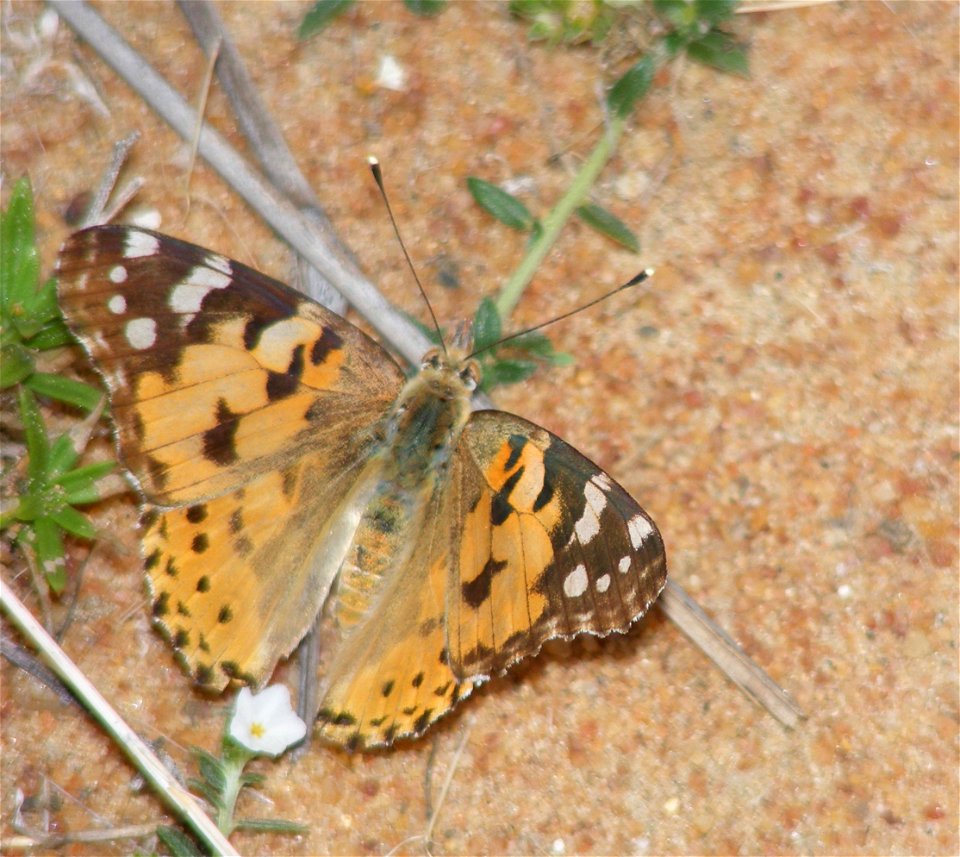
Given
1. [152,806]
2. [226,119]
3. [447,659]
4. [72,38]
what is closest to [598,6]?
[226,119]

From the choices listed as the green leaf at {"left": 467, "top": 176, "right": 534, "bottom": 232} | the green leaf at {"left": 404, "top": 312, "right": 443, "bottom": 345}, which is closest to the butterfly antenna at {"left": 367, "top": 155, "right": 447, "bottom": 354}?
the green leaf at {"left": 404, "top": 312, "right": 443, "bottom": 345}

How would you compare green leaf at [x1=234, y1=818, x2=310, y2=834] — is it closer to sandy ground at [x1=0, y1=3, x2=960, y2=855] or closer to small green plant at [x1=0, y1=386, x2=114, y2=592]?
sandy ground at [x1=0, y1=3, x2=960, y2=855]

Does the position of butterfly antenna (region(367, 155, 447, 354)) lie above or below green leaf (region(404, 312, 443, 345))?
above

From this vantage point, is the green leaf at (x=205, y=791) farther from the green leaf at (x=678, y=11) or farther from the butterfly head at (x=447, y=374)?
the green leaf at (x=678, y=11)

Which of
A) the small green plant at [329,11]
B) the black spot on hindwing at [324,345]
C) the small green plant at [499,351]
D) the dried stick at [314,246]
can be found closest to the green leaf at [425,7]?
the small green plant at [329,11]

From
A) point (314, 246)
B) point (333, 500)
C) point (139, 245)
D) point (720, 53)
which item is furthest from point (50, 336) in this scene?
point (720, 53)

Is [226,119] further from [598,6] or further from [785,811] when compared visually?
[785,811]
